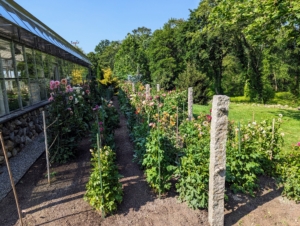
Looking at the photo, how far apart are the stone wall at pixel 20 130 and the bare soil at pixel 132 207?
137cm

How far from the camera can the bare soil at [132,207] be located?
2512 mm

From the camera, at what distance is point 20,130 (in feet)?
16.5

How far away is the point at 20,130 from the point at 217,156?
16.1ft

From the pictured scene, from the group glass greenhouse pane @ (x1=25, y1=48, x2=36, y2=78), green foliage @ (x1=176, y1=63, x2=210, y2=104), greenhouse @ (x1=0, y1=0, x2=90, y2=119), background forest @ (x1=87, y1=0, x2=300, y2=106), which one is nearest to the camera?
greenhouse @ (x1=0, y1=0, x2=90, y2=119)

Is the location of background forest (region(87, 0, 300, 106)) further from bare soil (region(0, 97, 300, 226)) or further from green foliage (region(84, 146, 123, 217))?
green foliage (region(84, 146, 123, 217))

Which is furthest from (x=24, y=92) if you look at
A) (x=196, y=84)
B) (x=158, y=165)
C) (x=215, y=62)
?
(x=215, y=62)

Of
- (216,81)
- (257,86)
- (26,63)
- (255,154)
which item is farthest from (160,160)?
(216,81)

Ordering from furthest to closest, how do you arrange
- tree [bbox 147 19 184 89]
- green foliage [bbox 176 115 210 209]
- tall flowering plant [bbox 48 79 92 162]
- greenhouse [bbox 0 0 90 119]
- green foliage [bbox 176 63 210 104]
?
tree [bbox 147 19 184 89]
green foliage [bbox 176 63 210 104]
greenhouse [bbox 0 0 90 119]
tall flowering plant [bbox 48 79 92 162]
green foliage [bbox 176 115 210 209]

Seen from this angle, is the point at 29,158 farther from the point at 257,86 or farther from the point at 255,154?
the point at 257,86

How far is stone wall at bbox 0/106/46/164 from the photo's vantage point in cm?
437

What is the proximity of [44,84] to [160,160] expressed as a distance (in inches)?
264

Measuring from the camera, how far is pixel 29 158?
14.3 feet

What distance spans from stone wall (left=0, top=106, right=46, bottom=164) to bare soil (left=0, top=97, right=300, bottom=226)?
4.50 feet

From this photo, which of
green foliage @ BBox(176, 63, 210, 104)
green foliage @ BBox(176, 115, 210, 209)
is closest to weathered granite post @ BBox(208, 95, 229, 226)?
green foliage @ BBox(176, 115, 210, 209)
